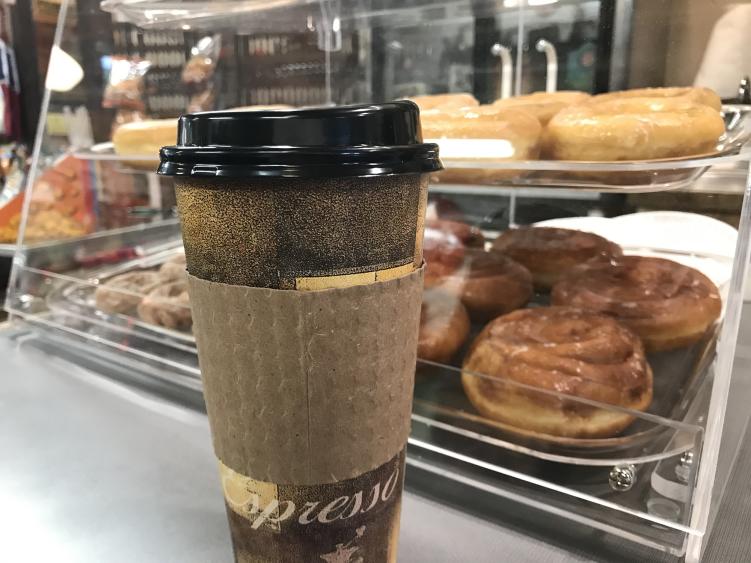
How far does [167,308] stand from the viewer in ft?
3.24

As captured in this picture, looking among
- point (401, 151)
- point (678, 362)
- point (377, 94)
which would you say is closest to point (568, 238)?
point (678, 362)

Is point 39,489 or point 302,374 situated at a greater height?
point 302,374

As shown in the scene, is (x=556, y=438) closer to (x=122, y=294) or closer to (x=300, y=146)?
(x=300, y=146)

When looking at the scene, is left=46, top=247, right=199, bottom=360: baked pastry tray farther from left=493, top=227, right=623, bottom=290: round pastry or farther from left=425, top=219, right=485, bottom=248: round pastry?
left=493, top=227, right=623, bottom=290: round pastry

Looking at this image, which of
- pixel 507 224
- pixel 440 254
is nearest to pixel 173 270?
pixel 440 254

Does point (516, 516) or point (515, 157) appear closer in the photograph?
point (516, 516)

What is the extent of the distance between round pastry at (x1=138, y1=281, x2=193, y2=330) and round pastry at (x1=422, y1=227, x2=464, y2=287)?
41 cm

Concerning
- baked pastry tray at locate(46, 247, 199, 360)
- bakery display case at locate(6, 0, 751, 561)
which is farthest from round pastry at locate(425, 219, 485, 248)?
baked pastry tray at locate(46, 247, 199, 360)

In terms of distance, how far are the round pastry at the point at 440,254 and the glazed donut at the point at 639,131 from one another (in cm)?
32

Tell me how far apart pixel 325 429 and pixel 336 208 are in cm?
13

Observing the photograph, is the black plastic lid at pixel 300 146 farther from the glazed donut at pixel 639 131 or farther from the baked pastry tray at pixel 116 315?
the baked pastry tray at pixel 116 315

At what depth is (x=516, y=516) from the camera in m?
0.61

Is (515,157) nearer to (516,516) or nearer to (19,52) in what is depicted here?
(516,516)

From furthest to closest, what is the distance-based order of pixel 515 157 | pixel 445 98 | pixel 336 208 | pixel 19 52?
pixel 19 52 → pixel 445 98 → pixel 515 157 → pixel 336 208
